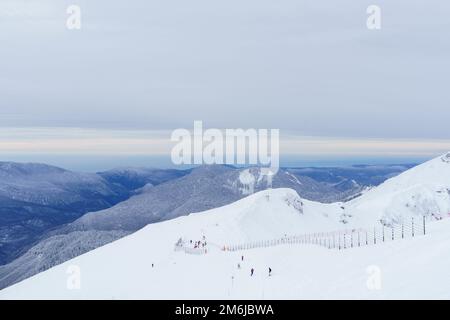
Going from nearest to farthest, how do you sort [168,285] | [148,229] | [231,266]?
[168,285] → [231,266] → [148,229]

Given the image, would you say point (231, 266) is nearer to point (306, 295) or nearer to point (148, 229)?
point (306, 295)

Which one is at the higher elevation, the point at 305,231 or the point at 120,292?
the point at 305,231

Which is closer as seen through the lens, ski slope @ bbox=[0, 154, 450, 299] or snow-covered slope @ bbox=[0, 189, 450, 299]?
ski slope @ bbox=[0, 154, 450, 299]

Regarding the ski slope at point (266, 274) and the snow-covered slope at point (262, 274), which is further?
the snow-covered slope at point (262, 274)

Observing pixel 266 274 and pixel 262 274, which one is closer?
pixel 266 274

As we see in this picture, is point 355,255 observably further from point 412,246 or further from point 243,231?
point 243,231

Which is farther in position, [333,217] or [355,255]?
[333,217]
